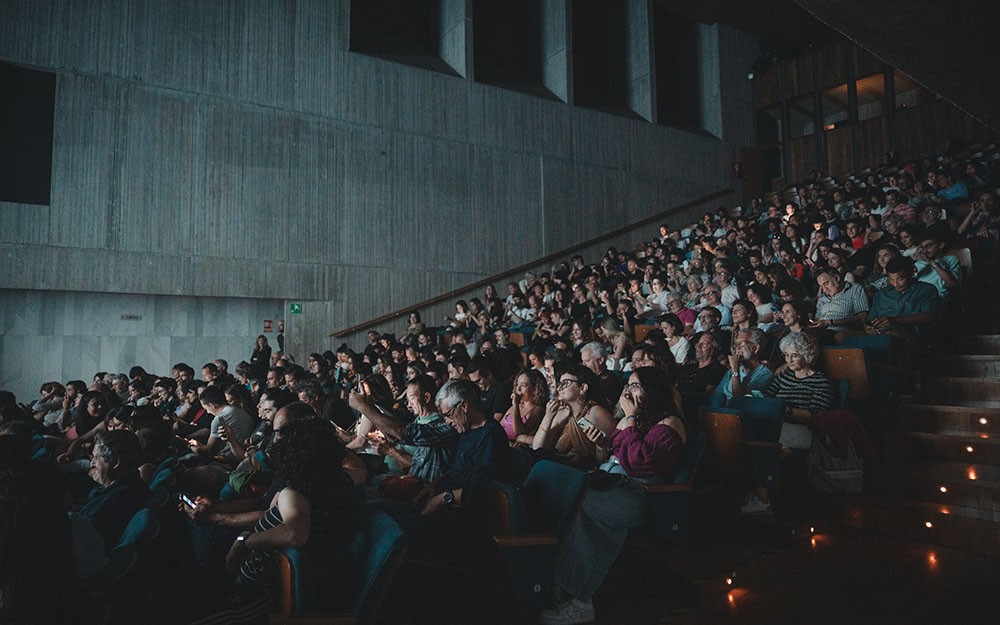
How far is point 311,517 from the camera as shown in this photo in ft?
5.96

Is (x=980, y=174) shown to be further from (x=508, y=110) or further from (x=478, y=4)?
(x=478, y=4)

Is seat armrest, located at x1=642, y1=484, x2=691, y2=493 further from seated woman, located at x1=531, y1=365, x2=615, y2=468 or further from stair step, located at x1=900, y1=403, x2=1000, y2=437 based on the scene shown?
stair step, located at x1=900, y1=403, x2=1000, y2=437

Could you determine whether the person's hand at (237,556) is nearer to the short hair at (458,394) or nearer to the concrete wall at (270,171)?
the short hair at (458,394)

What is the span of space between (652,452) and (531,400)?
0.99 m

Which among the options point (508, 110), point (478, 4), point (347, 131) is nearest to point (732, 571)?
point (347, 131)

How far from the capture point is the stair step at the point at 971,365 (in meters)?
3.84

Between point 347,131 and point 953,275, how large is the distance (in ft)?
22.9

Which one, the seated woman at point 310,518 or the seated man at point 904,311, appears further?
the seated man at point 904,311

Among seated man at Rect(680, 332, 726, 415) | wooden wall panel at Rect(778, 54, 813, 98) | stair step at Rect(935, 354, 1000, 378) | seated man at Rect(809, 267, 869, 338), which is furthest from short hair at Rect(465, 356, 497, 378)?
wooden wall panel at Rect(778, 54, 813, 98)

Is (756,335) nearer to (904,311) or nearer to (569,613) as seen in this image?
(904,311)

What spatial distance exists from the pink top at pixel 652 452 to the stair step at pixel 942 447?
63.1 inches

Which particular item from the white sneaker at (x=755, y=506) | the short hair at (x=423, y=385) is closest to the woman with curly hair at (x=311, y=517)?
the short hair at (x=423, y=385)

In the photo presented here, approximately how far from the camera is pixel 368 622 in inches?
62.7

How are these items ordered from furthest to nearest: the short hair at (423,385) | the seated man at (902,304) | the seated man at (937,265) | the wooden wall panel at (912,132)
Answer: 1. the wooden wall panel at (912,132)
2. the seated man at (937,265)
3. the seated man at (902,304)
4. the short hair at (423,385)
